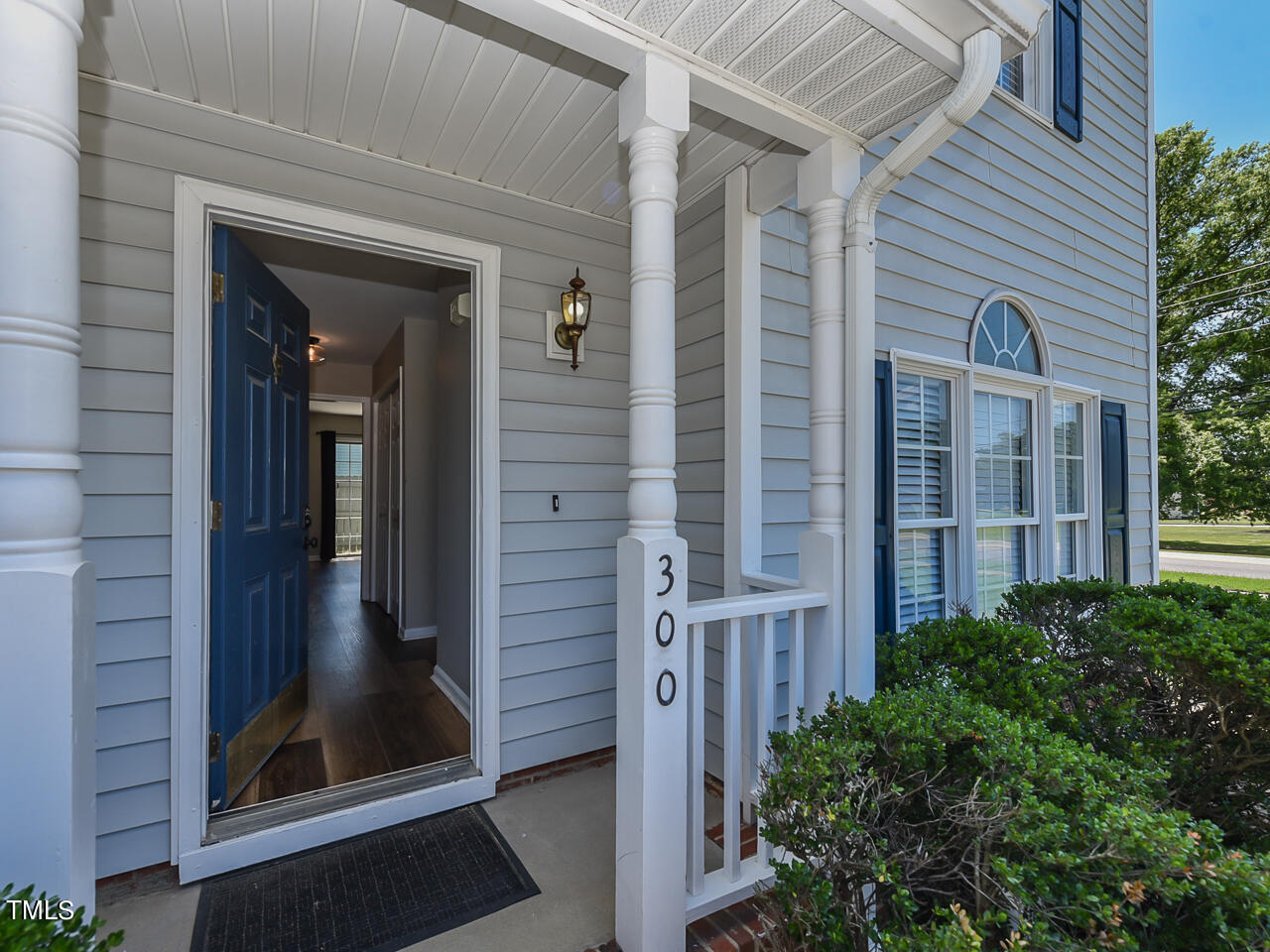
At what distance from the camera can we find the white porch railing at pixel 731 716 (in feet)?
5.78

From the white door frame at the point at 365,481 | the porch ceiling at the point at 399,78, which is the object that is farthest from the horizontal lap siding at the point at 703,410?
the white door frame at the point at 365,481

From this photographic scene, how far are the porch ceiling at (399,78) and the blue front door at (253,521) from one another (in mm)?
553

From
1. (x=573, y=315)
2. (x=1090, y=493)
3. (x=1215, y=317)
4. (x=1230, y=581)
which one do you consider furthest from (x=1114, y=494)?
(x=1215, y=317)

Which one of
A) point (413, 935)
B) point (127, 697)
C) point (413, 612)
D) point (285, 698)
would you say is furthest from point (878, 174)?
point (413, 612)

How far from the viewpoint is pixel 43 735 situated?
0.92 m

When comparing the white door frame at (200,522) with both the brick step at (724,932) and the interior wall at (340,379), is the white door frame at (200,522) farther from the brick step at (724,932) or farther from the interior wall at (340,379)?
the interior wall at (340,379)

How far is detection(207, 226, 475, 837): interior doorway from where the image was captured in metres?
2.23

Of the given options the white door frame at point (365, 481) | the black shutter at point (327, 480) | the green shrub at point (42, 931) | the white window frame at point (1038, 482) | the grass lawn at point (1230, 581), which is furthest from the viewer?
the black shutter at point (327, 480)

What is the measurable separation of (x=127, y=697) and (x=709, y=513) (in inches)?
86.1

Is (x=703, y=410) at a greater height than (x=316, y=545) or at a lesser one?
greater

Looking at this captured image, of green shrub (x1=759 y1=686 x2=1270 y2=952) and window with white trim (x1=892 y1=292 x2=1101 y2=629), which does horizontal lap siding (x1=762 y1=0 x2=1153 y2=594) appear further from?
green shrub (x1=759 y1=686 x2=1270 y2=952)

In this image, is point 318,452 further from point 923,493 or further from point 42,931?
point 42,931

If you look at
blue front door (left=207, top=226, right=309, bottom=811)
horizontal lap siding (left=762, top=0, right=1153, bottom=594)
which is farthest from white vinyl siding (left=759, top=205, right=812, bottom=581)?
blue front door (left=207, top=226, right=309, bottom=811)

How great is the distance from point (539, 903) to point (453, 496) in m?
2.25
